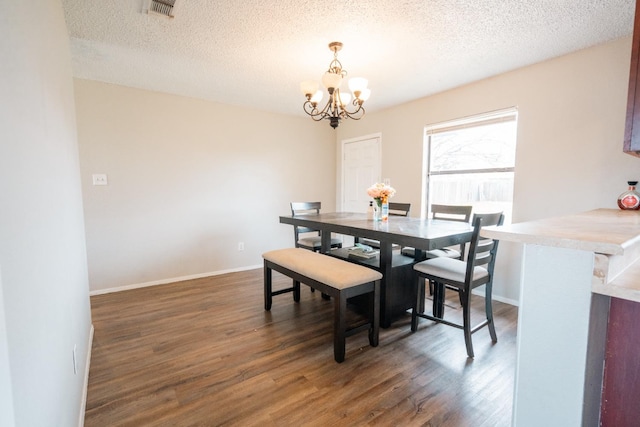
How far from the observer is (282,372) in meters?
1.87

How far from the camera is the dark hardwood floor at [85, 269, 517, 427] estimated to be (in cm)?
153

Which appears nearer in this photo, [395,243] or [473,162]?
[395,243]

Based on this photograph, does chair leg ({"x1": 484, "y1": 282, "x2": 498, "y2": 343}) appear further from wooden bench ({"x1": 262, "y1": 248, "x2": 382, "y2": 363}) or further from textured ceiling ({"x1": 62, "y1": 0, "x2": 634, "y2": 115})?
textured ceiling ({"x1": 62, "y1": 0, "x2": 634, "y2": 115})

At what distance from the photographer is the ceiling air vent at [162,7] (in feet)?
6.03

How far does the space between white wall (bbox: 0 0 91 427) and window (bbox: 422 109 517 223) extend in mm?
3507

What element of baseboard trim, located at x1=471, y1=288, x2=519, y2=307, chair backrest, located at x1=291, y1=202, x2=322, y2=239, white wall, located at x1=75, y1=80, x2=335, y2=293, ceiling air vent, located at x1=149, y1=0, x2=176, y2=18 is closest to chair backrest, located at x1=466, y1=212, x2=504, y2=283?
baseboard trim, located at x1=471, y1=288, x2=519, y2=307

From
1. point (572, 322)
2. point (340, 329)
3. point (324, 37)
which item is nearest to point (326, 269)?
point (340, 329)

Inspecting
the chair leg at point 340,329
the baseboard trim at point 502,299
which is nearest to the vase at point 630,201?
the baseboard trim at point 502,299

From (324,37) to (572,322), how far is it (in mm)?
2269

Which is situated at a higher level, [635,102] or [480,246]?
[635,102]

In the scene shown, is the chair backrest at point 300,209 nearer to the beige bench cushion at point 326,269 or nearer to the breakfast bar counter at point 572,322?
the beige bench cushion at point 326,269

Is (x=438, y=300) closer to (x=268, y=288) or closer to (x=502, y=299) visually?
(x=502, y=299)

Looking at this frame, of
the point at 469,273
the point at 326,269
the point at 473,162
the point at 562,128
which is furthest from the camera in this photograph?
A: the point at 473,162

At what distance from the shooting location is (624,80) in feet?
7.47
